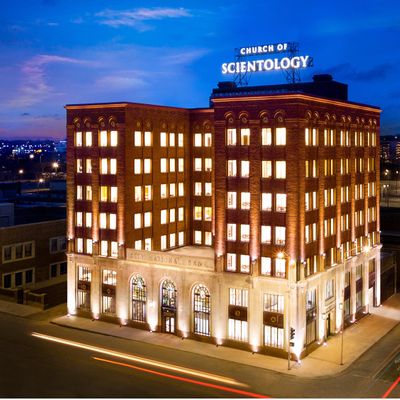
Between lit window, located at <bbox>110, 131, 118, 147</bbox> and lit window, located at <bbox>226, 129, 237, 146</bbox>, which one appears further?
lit window, located at <bbox>110, 131, 118, 147</bbox>

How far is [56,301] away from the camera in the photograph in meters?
77.8

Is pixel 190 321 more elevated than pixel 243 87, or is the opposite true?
pixel 243 87

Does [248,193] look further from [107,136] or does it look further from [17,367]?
[17,367]

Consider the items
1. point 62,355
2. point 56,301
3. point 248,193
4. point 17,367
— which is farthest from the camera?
point 56,301

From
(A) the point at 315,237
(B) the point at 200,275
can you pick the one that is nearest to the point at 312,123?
(A) the point at 315,237

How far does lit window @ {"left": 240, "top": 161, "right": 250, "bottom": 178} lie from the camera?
198 ft

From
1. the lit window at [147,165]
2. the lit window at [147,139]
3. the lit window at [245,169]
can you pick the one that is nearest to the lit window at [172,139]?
the lit window at [147,139]

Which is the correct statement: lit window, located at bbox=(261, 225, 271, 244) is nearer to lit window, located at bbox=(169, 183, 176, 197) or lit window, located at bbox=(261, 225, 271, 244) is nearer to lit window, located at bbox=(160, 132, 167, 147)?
lit window, located at bbox=(169, 183, 176, 197)

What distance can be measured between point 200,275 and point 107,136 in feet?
66.1

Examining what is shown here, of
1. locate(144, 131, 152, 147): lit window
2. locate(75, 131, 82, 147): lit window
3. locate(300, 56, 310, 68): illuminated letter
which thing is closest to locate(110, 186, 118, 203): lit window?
locate(144, 131, 152, 147): lit window

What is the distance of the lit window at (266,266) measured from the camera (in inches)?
2306

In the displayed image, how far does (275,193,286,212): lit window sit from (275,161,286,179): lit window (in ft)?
5.97

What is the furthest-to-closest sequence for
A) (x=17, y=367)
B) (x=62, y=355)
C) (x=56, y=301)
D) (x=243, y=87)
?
(x=243, y=87), (x=56, y=301), (x=62, y=355), (x=17, y=367)

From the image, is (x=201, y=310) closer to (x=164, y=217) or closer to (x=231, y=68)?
(x=164, y=217)
